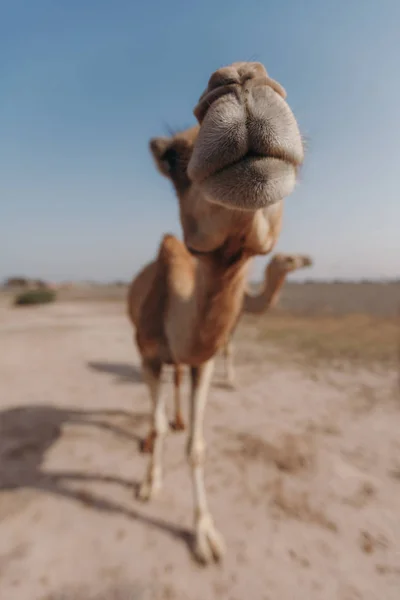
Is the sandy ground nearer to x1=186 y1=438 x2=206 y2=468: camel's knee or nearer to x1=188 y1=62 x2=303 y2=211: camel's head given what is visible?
x1=186 y1=438 x2=206 y2=468: camel's knee

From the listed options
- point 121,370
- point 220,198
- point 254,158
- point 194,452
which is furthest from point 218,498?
point 121,370

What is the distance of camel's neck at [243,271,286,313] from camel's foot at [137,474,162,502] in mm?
3348

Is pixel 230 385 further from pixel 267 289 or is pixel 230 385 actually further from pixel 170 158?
pixel 170 158

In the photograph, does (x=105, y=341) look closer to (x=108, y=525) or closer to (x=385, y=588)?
(x=108, y=525)

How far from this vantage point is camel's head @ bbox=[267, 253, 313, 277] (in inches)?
214

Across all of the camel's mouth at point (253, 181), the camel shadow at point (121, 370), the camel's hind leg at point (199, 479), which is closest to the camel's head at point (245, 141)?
the camel's mouth at point (253, 181)

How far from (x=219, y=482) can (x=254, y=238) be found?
104 inches

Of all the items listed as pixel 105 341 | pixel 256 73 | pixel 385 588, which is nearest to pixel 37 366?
pixel 105 341

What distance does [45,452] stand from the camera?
12.6 feet

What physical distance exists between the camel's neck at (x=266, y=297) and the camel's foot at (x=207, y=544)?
3724 mm

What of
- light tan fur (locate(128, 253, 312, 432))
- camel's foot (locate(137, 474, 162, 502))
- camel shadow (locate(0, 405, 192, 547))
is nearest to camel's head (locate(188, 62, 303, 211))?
camel shadow (locate(0, 405, 192, 547))

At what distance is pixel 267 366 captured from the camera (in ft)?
24.0

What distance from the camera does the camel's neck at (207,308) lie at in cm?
183

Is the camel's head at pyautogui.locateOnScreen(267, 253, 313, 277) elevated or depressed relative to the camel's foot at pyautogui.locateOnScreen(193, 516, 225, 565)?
elevated
